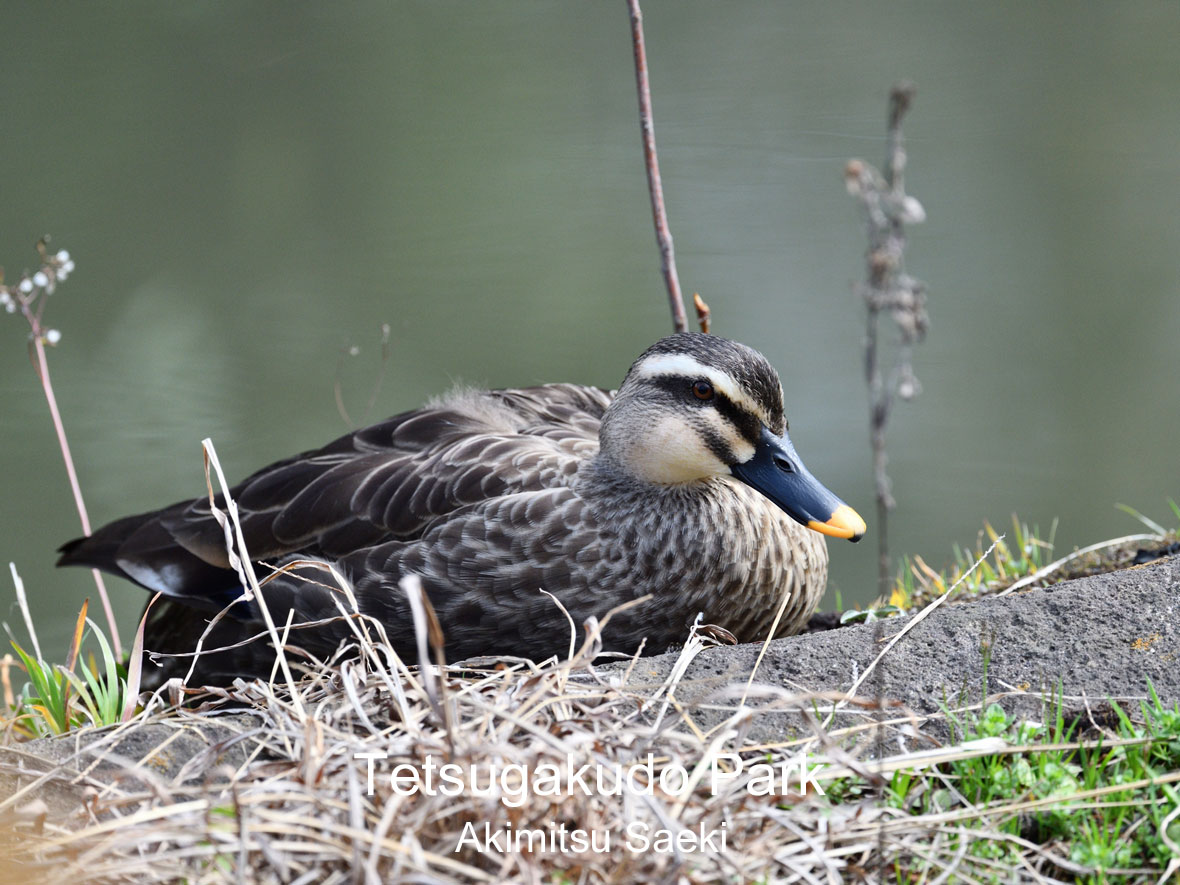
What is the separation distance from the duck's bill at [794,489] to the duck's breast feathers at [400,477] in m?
0.57

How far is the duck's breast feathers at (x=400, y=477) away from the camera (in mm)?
3607

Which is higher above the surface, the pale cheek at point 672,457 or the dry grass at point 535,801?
the pale cheek at point 672,457

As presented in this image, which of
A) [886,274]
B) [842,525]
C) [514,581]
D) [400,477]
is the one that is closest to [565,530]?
[514,581]

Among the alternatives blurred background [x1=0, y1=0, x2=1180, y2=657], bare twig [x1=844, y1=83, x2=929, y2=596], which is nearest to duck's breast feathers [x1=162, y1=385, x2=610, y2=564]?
bare twig [x1=844, y1=83, x2=929, y2=596]

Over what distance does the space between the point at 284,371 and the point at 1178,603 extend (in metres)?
7.76

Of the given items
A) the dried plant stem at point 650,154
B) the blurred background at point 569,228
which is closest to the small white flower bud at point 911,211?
the dried plant stem at point 650,154

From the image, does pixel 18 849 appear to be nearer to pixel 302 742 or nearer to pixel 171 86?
pixel 302 742

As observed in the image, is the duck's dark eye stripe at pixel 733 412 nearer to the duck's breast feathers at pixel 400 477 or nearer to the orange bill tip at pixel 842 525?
the orange bill tip at pixel 842 525

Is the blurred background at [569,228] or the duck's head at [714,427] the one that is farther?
the blurred background at [569,228]

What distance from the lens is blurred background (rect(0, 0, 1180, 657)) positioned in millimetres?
8789

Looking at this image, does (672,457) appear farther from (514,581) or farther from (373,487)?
(373,487)

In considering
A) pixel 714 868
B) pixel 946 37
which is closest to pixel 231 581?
pixel 714 868

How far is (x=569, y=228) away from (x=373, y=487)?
702 centimetres

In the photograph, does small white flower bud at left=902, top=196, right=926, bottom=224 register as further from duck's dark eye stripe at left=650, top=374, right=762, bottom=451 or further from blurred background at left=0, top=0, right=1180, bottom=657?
blurred background at left=0, top=0, right=1180, bottom=657
